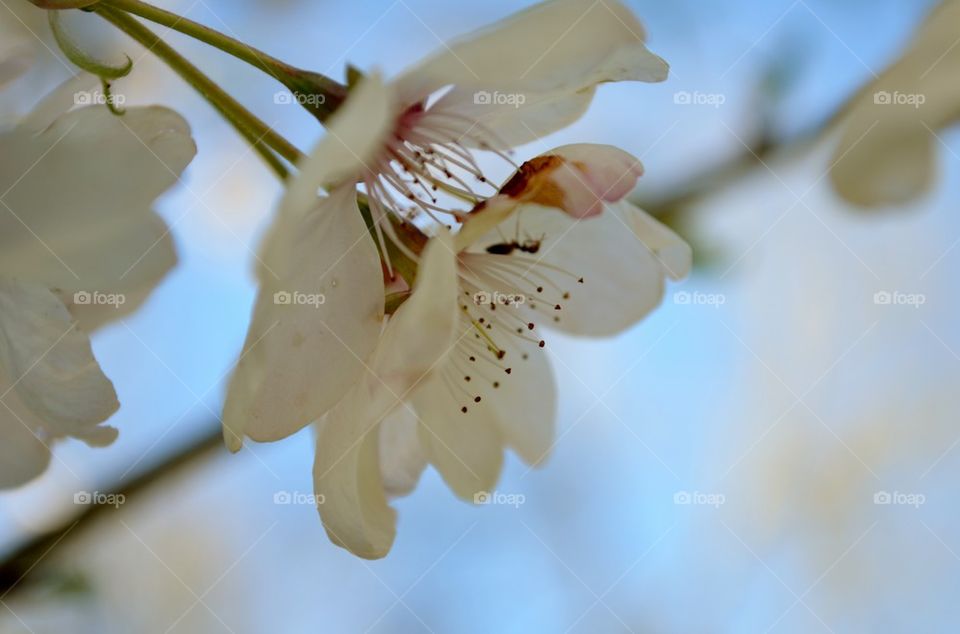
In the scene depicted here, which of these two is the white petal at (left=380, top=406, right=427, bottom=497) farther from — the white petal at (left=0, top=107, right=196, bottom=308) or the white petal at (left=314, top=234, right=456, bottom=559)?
the white petal at (left=0, top=107, right=196, bottom=308)

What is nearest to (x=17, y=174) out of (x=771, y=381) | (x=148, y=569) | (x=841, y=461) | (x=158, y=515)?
(x=158, y=515)

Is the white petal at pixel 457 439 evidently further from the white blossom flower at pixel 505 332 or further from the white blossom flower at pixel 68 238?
the white blossom flower at pixel 68 238

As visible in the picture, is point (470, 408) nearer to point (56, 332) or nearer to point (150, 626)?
point (56, 332)

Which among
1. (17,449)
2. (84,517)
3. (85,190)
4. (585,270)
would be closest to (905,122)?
(585,270)

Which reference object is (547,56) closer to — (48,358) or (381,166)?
(381,166)

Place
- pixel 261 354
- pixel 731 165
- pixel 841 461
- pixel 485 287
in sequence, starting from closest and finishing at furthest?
1. pixel 261 354
2. pixel 485 287
3. pixel 731 165
4. pixel 841 461

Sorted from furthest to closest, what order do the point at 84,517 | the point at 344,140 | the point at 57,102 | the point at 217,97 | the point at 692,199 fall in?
the point at 692,199 → the point at 84,517 → the point at 57,102 → the point at 217,97 → the point at 344,140
